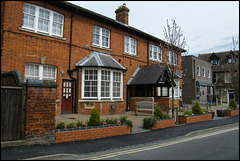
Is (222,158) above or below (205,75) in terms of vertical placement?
below

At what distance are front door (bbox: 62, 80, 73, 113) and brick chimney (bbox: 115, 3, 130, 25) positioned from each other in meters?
8.81

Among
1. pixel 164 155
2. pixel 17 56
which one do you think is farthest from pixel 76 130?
pixel 17 56

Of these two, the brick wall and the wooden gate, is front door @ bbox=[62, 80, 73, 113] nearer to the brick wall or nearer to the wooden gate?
the brick wall

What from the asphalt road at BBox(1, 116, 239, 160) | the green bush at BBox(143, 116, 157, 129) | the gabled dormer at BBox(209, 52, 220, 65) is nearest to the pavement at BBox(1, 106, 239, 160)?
the asphalt road at BBox(1, 116, 239, 160)

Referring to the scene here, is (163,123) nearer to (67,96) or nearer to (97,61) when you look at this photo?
(97,61)

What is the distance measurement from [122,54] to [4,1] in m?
9.55

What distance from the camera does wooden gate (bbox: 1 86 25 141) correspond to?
5.64 metres

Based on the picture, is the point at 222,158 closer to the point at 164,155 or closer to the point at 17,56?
the point at 164,155

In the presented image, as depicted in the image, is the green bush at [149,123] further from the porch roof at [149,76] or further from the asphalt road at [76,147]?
the porch roof at [149,76]

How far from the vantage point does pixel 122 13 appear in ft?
60.4

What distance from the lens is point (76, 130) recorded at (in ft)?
22.3

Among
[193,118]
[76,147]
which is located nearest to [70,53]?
[76,147]

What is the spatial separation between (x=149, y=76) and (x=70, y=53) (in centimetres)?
699

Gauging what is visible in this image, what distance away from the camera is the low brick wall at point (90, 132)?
21.4 feet
